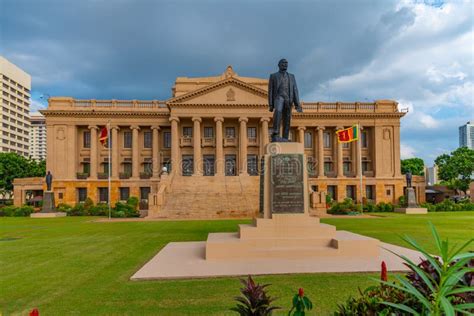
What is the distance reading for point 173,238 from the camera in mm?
16688

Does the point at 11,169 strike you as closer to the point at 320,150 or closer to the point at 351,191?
the point at 320,150

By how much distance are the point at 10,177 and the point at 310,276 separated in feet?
222

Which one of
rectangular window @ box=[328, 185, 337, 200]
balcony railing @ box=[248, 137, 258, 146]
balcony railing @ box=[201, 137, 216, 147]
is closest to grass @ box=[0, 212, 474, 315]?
balcony railing @ box=[201, 137, 216, 147]

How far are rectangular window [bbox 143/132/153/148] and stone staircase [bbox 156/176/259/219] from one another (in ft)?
43.3

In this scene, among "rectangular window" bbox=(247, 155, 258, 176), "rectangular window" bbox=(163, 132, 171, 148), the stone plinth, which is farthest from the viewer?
"rectangular window" bbox=(163, 132, 171, 148)

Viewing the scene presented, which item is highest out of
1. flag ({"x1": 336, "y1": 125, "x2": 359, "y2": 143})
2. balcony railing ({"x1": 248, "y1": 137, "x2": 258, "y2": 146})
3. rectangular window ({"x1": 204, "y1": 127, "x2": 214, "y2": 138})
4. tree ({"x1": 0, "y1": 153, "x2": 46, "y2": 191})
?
rectangular window ({"x1": 204, "y1": 127, "x2": 214, "y2": 138})

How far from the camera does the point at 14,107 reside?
108812 mm

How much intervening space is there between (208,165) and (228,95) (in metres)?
11.4

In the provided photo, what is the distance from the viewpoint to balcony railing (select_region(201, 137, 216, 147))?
51594 millimetres

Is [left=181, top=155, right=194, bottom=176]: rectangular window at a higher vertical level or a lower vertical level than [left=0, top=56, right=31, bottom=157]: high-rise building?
lower

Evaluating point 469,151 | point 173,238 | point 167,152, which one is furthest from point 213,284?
point 469,151

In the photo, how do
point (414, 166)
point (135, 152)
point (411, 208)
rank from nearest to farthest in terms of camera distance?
1. point (411, 208)
2. point (135, 152)
3. point (414, 166)

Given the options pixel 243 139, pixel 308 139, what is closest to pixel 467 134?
pixel 308 139

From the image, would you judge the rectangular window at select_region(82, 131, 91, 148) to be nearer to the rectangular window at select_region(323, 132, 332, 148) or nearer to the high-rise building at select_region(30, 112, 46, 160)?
the rectangular window at select_region(323, 132, 332, 148)
